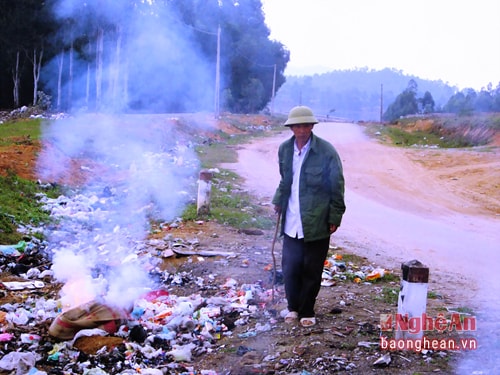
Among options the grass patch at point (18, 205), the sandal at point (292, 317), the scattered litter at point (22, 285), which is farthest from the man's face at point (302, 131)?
the grass patch at point (18, 205)

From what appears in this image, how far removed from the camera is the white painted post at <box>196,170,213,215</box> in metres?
7.69

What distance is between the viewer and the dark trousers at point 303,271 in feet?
12.9

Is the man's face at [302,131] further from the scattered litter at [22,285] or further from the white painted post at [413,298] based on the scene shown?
the scattered litter at [22,285]

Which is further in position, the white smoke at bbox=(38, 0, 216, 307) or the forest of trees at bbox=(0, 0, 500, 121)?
the forest of trees at bbox=(0, 0, 500, 121)

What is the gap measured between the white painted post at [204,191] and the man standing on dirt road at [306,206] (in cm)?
367

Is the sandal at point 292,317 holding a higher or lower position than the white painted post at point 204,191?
lower

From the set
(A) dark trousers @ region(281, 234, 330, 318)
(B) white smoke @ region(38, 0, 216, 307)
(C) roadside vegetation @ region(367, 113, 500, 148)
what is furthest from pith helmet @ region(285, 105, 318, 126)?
(C) roadside vegetation @ region(367, 113, 500, 148)

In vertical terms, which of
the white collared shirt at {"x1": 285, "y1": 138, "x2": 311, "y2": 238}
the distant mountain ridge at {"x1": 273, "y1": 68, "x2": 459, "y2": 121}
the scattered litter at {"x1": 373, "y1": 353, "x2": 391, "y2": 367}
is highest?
the distant mountain ridge at {"x1": 273, "y1": 68, "x2": 459, "y2": 121}

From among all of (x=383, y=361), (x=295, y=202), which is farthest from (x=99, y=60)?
(x=383, y=361)

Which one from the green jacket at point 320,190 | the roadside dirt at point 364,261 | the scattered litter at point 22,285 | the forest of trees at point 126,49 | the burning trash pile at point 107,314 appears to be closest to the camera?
the roadside dirt at point 364,261

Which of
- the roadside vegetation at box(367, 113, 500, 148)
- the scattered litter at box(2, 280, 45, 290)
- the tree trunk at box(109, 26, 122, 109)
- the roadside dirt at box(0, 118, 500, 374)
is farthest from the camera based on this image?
the roadside vegetation at box(367, 113, 500, 148)

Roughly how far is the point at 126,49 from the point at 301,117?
420 inches

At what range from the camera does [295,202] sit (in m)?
3.98

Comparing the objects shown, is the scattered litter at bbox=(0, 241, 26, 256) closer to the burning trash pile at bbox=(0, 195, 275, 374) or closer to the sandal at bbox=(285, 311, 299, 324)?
the burning trash pile at bbox=(0, 195, 275, 374)
